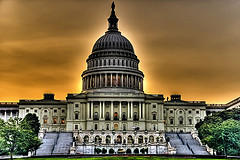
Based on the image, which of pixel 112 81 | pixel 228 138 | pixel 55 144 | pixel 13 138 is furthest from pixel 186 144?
pixel 112 81

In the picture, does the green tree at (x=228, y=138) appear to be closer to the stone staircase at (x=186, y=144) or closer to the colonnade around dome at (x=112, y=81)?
the stone staircase at (x=186, y=144)

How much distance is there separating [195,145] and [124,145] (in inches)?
666

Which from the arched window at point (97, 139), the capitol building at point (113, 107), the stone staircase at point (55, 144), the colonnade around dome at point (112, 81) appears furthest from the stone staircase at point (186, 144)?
the colonnade around dome at point (112, 81)

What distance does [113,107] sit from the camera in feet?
368

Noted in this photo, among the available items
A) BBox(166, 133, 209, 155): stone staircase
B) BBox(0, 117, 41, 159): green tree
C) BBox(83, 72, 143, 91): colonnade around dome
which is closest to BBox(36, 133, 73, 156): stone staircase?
BBox(0, 117, 41, 159): green tree

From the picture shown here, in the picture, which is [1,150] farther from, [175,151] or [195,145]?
[195,145]

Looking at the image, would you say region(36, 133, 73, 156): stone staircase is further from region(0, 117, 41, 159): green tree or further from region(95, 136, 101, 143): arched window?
region(0, 117, 41, 159): green tree

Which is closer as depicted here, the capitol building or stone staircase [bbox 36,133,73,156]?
stone staircase [bbox 36,133,73,156]

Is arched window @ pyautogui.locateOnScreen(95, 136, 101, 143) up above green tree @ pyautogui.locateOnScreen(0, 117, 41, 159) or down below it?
below

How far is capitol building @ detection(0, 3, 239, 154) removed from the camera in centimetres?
10969

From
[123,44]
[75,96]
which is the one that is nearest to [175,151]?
[75,96]

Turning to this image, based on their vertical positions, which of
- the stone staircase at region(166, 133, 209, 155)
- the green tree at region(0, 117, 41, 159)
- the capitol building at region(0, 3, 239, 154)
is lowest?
the stone staircase at region(166, 133, 209, 155)

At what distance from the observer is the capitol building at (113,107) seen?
10969 cm

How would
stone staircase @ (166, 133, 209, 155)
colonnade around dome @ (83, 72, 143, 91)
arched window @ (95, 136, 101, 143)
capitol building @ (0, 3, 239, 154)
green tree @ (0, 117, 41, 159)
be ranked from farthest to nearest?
colonnade around dome @ (83, 72, 143, 91), capitol building @ (0, 3, 239, 154), arched window @ (95, 136, 101, 143), stone staircase @ (166, 133, 209, 155), green tree @ (0, 117, 41, 159)
